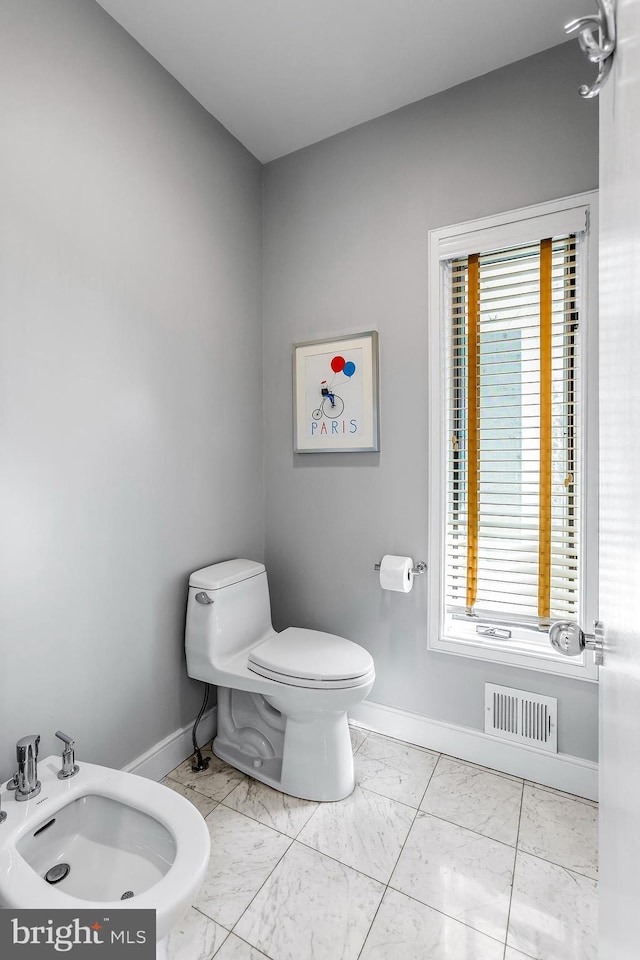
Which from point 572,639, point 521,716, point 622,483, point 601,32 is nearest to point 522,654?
point 521,716

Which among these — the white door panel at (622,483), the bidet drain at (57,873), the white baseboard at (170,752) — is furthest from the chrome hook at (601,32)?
the white baseboard at (170,752)

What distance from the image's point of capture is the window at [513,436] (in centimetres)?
170

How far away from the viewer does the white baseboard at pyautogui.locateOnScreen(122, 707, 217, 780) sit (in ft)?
5.61

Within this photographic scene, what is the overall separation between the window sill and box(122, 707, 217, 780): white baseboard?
100cm

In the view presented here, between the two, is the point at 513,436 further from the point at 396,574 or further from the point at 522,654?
the point at 522,654

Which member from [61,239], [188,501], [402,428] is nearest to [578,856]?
[402,428]

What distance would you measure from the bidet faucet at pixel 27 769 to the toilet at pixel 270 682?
2.19 feet

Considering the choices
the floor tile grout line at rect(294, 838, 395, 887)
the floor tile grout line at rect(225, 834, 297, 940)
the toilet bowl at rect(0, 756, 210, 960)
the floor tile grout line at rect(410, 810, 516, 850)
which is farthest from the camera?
the floor tile grout line at rect(410, 810, 516, 850)

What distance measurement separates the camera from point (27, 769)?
1.20 meters

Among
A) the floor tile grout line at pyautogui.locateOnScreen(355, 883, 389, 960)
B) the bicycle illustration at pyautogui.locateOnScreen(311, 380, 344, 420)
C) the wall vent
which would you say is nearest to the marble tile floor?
the floor tile grout line at pyautogui.locateOnScreen(355, 883, 389, 960)

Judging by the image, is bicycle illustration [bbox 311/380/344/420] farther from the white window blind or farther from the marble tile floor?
the marble tile floor

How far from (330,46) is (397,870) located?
2715 mm

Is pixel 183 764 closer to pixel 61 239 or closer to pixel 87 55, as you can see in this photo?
pixel 61 239

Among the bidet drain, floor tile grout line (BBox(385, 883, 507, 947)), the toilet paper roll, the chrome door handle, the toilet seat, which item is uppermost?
the chrome door handle
